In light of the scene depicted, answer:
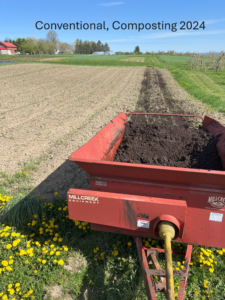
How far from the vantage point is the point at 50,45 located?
9494 centimetres

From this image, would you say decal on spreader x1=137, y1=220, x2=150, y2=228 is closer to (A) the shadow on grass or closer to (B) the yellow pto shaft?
(B) the yellow pto shaft

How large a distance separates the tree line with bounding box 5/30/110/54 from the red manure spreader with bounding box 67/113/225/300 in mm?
94898

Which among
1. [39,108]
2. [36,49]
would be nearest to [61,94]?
[39,108]

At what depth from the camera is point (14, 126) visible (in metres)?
6.62

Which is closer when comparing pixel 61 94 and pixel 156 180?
pixel 156 180

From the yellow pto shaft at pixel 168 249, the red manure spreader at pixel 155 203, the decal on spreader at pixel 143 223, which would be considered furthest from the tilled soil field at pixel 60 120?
the yellow pto shaft at pixel 168 249

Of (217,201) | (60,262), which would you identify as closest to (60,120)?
(60,262)

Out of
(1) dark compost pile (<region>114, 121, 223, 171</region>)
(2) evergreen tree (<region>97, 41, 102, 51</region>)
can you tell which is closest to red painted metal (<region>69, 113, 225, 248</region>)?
(1) dark compost pile (<region>114, 121, 223, 171</region>)

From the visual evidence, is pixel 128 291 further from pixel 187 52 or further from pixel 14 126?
pixel 187 52

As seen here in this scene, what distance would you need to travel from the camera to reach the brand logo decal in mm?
1723

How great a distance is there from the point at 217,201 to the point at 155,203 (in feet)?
1.68

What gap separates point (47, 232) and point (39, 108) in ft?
23.0

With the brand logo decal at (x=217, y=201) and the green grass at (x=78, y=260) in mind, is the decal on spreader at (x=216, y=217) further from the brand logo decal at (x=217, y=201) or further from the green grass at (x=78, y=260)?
the green grass at (x=78, y=260)

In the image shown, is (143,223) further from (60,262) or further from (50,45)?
(50,45)
